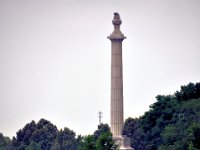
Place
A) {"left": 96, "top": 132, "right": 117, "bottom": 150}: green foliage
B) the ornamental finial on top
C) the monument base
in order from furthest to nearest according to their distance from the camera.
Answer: the ornamental finial on top
the monument base
{"left": 96, "top": 132, "right": 117, "bottom": 150}: green foliage

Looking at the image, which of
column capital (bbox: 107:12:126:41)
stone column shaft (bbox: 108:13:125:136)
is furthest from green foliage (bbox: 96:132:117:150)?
column capital (bbox: 107:12:126:41)

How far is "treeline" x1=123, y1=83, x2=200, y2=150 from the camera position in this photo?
139 meters

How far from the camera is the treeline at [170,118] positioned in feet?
455

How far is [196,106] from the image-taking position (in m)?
147

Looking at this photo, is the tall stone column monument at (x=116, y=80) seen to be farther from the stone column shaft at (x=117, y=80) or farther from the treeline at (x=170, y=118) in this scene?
the treeline at (x=170, y=118)

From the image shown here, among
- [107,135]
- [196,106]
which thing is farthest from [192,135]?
[196,106]

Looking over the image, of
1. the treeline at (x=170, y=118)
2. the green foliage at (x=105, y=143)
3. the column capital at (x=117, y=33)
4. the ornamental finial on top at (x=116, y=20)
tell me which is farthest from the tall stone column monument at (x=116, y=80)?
the green foliage at (x=105, y=143)

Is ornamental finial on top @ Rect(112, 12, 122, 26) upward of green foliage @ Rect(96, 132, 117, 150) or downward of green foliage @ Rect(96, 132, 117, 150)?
upward

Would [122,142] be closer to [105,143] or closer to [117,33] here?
[117,33]

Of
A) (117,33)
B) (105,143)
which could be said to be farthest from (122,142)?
(105,143)

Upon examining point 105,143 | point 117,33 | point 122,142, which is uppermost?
point 117,33

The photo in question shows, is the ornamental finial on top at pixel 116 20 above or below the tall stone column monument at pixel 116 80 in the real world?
above

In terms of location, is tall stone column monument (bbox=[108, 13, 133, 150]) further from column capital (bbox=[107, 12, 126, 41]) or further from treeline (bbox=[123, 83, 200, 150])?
treeline (bbox=[123, 83, 200, 150])

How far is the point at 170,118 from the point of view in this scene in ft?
518
